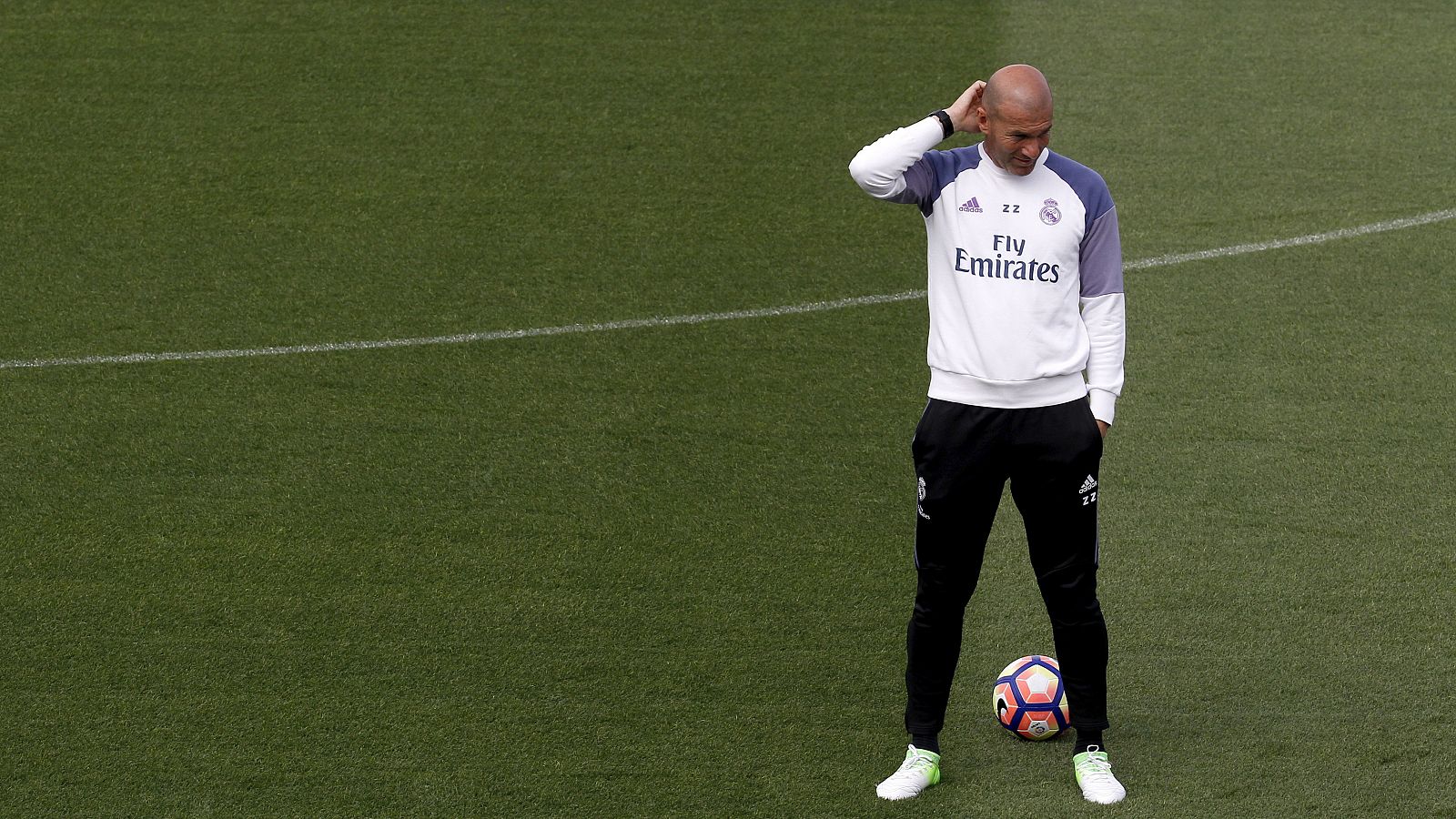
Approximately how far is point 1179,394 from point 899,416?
1.45 metres

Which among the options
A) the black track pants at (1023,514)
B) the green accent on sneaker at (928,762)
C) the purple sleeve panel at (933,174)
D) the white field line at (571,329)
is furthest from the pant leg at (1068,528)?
the white field line at (571,329)

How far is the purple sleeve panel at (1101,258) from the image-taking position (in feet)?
17.4

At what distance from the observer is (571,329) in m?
9.34

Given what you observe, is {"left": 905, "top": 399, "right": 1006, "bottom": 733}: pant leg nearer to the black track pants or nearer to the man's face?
the black track pants

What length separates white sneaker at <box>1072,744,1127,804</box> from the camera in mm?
5613

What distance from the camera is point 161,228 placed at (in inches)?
412

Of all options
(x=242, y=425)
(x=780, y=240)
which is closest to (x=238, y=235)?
(x=242, y=425)

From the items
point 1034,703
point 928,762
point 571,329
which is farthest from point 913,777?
point 571,329

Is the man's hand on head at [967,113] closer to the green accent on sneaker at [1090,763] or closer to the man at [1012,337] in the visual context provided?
the man at [1012,337]

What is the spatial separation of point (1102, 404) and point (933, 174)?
0.91 m

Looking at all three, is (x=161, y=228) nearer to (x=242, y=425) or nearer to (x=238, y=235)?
(x=238, y=235)

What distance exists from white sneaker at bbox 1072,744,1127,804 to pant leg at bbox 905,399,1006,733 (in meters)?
0.52

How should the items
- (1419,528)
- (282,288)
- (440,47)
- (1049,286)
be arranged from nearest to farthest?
(1049,286), (1419,528), (282,288), (440,47)

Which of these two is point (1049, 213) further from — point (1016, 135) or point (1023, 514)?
point (1023, 514)
